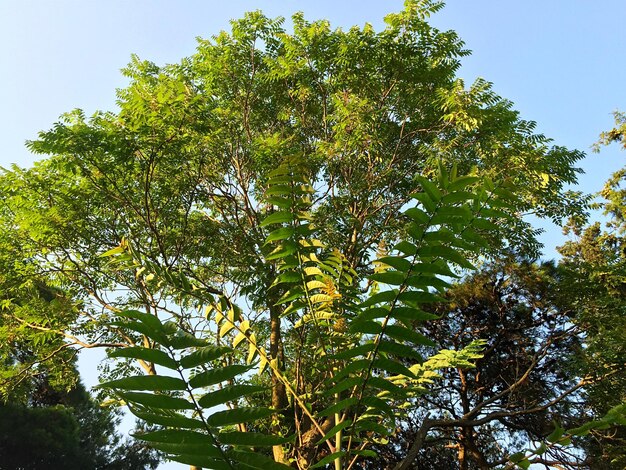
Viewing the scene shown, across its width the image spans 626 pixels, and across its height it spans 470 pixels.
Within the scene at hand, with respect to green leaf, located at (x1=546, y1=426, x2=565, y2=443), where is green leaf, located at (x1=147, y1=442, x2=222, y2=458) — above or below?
below

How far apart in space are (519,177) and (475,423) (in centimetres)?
424

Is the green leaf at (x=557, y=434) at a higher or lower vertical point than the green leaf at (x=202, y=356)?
higher

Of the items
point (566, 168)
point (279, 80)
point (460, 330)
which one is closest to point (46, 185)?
point (279, 80)

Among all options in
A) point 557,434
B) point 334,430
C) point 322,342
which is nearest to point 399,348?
point 334,430

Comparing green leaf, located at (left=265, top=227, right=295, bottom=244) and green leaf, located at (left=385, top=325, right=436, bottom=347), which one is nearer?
green leaf, located at (left=385, top=325, right=436, bottom=347)

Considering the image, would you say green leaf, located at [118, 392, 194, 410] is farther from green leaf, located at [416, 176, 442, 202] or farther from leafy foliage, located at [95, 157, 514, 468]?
green leaf, located at [416, 176, 442, 202]

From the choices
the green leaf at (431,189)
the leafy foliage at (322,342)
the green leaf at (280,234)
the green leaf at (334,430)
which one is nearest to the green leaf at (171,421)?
the leafy foliage at (322,342)

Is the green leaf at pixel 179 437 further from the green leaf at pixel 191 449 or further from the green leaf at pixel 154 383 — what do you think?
the green leaf at pixel 154 383

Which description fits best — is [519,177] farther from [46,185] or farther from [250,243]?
[46,185]

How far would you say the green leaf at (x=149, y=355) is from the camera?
1.12 m

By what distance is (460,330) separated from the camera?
12.1 meters

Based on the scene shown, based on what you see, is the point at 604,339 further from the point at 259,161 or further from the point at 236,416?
the point at 236,416

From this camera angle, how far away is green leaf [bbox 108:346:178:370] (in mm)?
1117

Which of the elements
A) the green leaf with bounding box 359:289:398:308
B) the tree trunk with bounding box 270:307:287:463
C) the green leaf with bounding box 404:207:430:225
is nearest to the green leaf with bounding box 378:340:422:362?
the green leaf with bounding box 359:289:398:308
